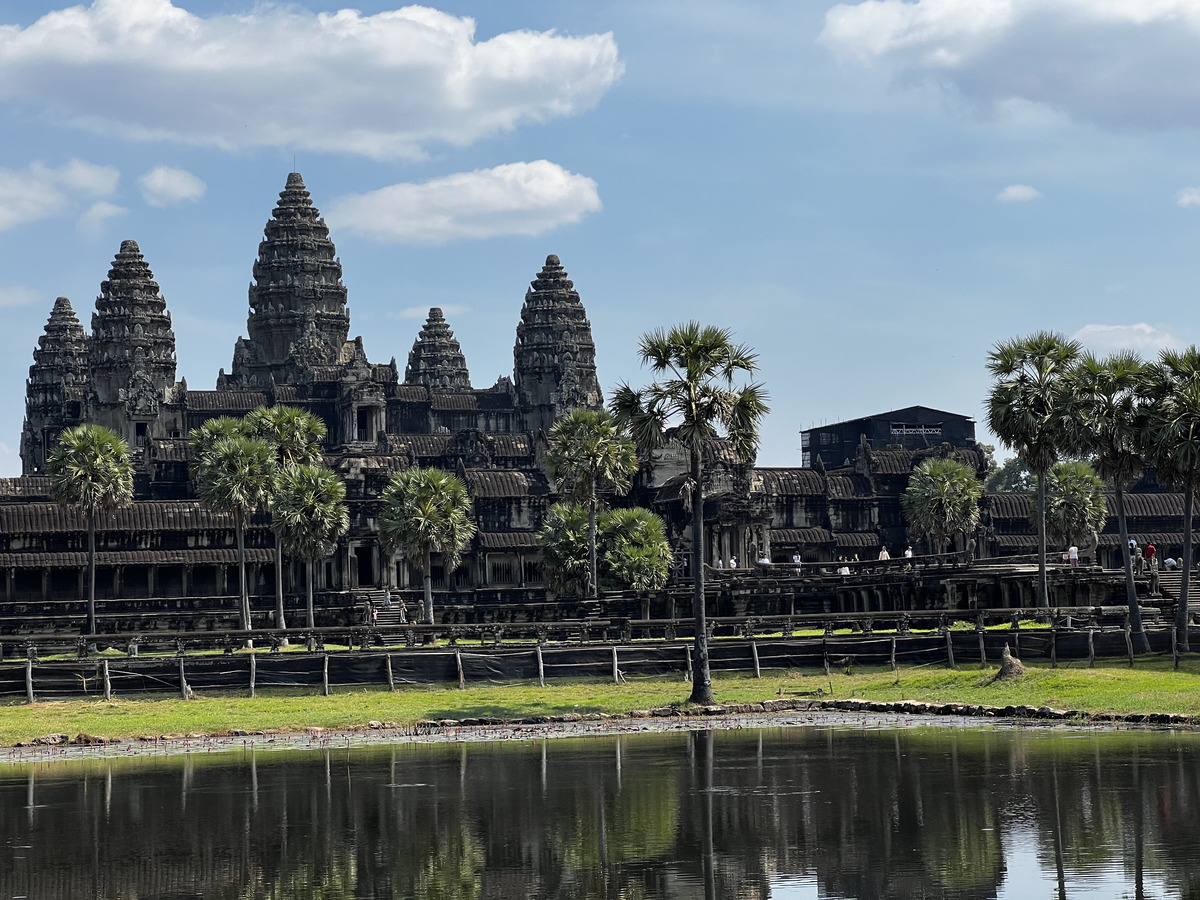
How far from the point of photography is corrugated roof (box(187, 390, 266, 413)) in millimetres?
151250

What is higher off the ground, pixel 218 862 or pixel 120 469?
pixel 120 469

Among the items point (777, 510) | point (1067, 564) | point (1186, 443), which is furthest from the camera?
point (777, 510)

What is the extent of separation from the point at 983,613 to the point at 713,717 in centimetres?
1601

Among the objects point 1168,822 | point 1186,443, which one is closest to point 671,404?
point 1186,443

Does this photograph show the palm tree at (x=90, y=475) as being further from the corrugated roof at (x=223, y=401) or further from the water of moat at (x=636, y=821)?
the corrugated roof at (x=223, y=401)

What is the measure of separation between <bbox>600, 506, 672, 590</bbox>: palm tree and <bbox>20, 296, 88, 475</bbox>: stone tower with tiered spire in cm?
8183

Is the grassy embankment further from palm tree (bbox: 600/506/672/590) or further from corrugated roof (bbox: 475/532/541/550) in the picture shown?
corrugated roof (bbox: 475/532/541/550)

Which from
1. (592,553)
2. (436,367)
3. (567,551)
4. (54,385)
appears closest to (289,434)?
(567,551)

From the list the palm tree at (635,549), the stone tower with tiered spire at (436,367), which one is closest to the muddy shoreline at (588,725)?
the palm tree at (635,549)

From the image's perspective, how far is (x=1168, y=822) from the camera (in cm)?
2748

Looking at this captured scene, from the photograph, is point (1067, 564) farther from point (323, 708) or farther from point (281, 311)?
point (281, 311)

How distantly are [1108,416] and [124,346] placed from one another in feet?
352

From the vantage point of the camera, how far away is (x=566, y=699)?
5269 cm

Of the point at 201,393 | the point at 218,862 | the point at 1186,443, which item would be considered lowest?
the point at 218,862
